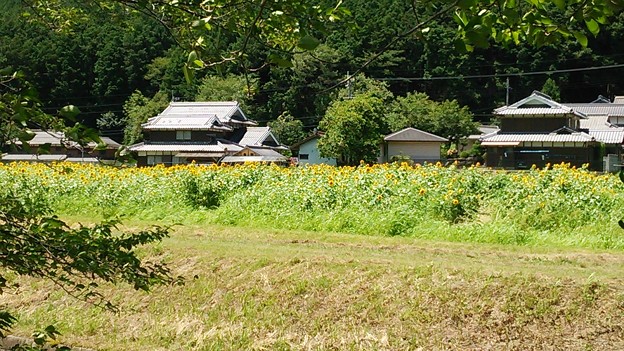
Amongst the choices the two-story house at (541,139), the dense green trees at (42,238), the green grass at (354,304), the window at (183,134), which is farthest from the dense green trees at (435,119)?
the dense green trees at (42,238)

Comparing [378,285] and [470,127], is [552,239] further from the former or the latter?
[470,127]

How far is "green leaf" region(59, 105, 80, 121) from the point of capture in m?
2.34

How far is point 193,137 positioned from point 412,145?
13351 mm

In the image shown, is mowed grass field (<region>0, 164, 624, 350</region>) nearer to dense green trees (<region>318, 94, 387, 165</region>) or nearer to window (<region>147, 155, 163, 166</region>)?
dense green trees (<region>318, 94, 387, 165</region>)

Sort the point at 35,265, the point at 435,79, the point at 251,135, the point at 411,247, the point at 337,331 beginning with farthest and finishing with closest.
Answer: the point at 435,79
the point at 251,135
the point at 411,247
the point at 337,331
the point at 35,265

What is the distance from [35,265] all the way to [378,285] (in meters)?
3.93

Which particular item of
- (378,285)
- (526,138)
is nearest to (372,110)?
(526,138)

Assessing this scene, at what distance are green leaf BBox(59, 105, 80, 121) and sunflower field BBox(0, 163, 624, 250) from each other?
6.03 m

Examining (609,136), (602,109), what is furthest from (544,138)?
(602,109)

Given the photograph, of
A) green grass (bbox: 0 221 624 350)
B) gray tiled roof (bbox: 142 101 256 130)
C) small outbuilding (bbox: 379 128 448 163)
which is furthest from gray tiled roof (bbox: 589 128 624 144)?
green grass (bbox: 0 221 624 350)

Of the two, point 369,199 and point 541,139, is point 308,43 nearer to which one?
point 369,199

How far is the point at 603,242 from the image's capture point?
8844 mm

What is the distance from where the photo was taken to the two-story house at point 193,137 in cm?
4038

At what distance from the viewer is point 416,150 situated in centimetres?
4309
